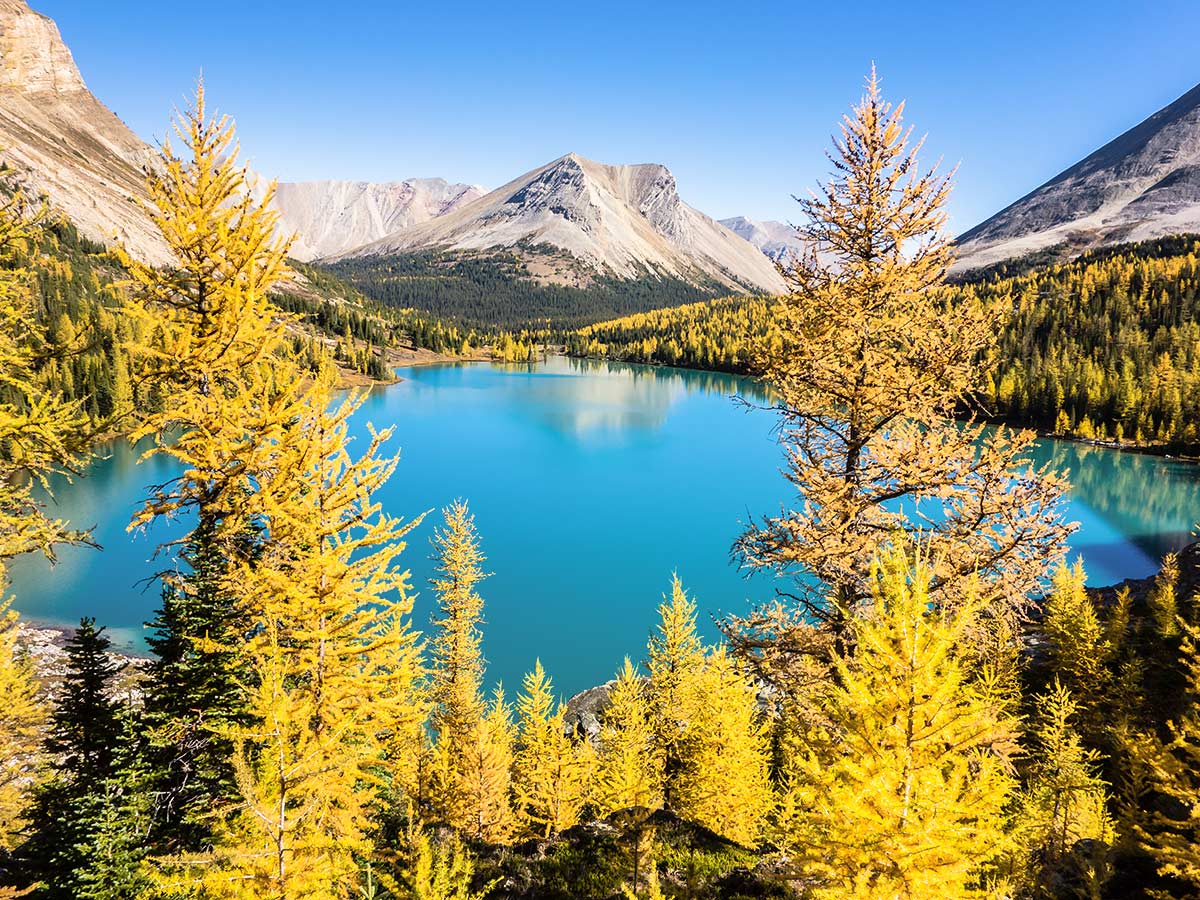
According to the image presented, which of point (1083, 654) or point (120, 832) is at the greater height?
point (120, 832)

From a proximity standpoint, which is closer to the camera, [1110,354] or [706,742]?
[706,742]

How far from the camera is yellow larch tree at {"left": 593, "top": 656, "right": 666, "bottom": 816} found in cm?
1900

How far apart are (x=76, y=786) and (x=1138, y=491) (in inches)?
3937

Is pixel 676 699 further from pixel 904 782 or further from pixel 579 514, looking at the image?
pixel 579 514

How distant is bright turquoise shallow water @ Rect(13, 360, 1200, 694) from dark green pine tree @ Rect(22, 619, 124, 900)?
20.1 ft

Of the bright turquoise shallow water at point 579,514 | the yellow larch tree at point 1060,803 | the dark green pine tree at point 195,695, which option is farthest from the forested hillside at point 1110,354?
the dark green pine tree at point 195,695

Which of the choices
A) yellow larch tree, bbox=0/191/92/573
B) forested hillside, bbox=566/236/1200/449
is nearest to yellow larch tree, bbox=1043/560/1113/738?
yellow larch tree, bbox=0/191/92/573

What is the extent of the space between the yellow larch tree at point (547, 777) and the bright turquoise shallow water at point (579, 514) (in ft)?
35.3

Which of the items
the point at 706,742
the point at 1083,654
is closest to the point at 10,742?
the point at 706,742

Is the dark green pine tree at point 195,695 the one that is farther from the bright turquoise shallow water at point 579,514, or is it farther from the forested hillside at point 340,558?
the bright turquoise shallow water at point 579,514

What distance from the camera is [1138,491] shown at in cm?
7475

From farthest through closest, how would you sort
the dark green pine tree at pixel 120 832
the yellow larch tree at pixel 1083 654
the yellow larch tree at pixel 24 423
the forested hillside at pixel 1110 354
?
the forested hillside at pixel 1110 354 → the yellow larch tree at pixel 1083 654 → the yellow larch tree at pixel 24 423 → the dark green pine tree at pixel 120 832

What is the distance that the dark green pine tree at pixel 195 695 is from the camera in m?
9.90

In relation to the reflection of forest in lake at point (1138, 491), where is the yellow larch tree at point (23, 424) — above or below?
above
